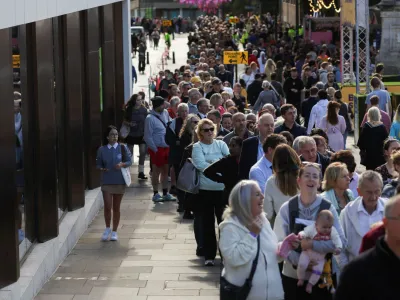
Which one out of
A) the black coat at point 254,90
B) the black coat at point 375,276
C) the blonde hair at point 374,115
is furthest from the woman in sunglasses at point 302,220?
the black coat at point 254,90

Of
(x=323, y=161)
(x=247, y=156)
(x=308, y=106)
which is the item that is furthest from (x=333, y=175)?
(x=308, y=106)

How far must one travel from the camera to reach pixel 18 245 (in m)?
11.6

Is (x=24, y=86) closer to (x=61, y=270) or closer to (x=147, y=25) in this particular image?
(x=61, y=270)

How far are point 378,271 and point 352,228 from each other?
11.7 ft

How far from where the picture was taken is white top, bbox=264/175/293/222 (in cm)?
988

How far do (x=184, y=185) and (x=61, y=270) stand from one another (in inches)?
67.1

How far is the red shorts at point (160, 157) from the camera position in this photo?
18.6 meters

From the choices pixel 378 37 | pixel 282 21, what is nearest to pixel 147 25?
Result: pixel 282 21

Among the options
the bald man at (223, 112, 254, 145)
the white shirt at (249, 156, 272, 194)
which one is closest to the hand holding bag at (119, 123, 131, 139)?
the bald man at (223, 112, 254, 145)

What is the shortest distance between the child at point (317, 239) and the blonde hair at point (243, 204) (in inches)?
26.8

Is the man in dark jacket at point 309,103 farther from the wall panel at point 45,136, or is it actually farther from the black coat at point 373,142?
the wall panel at point 45,136

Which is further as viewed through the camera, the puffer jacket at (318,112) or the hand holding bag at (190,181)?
the puffer jacket at (318,112)

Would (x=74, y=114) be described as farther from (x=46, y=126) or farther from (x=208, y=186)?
(x=208, y=186)

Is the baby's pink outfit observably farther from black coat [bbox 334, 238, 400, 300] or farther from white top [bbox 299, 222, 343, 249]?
black coat [bbox 334, 238, 400, 300]
